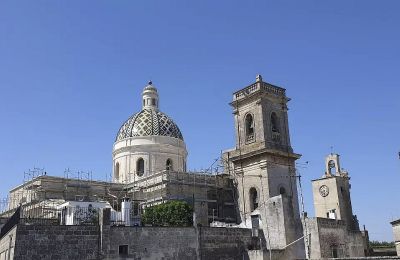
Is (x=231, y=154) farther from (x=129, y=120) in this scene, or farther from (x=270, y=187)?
(x=129, y=120)

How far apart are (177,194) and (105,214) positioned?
55.1 ft

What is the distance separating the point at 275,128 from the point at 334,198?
864cm

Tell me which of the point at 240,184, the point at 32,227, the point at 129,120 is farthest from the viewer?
the point at 129,120

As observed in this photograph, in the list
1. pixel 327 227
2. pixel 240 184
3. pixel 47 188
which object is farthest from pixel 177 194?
pixel 327 227

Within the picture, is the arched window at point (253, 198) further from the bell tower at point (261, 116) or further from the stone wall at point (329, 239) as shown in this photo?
the stone wall at point (329, 239)

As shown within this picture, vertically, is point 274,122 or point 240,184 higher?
point 274,122

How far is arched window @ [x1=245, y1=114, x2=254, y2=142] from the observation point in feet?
113

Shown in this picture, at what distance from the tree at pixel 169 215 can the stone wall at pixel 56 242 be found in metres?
10.5

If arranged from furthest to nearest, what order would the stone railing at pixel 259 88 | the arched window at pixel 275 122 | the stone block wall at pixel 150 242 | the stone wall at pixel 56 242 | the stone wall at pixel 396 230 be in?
the arched window at pixel 275 122 → the stone railing at pixel 259 88 → the stone wall at pixel 396 230 → the stone block wall at pixel 150 242 → the stone wall at pixel 56 242

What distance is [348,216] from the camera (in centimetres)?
3862

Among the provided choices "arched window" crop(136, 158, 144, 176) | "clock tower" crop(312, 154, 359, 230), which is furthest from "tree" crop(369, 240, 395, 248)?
"arched window" crop(136, 158, 144, 176)

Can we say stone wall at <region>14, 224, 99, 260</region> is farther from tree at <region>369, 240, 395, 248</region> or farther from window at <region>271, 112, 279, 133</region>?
tree at <region>369, 240, 395, 248</region>

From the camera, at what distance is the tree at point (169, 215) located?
1144 inches

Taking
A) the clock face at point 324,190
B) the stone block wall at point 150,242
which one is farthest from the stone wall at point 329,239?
the clock face at point 324,190
